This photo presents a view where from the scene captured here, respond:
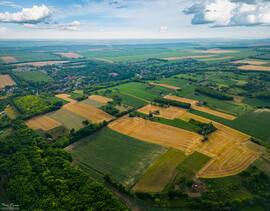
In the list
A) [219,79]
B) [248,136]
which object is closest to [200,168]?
[248,136]

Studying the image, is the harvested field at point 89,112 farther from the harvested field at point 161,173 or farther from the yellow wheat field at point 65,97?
the harvested field at point 161,173

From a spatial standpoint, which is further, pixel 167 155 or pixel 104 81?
pixel 104 81

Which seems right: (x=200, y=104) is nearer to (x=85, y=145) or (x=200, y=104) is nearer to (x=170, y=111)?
(x=170, y=111)

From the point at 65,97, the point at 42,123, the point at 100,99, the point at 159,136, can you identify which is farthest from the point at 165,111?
the point at 65,97

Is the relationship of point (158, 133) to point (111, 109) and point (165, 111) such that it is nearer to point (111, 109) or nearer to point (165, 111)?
point (165, 111)

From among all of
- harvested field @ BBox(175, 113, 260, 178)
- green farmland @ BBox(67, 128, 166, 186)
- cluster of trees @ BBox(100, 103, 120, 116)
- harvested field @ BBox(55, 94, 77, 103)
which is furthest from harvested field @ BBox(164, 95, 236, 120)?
harvested field @ BBox(55, 94, 77, 103)

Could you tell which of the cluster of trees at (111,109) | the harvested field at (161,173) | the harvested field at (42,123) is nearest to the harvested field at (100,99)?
the cluster of trees at (111,109)

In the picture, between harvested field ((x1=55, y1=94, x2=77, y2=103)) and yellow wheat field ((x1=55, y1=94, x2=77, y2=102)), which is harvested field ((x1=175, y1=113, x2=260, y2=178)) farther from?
yellow wheat field ((x1=55, y1=94, x2=77, y2=102))
